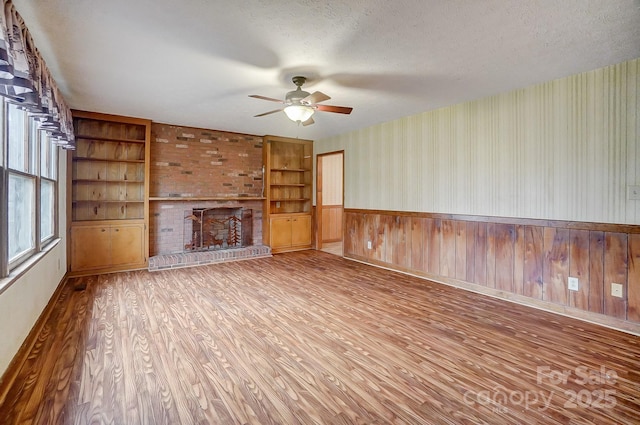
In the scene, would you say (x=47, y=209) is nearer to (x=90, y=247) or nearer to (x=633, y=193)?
(x=90, y=247)

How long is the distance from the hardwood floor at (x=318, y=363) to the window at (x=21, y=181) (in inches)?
30.5

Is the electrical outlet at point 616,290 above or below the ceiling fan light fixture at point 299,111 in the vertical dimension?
below

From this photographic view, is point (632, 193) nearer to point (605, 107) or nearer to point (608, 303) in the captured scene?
point (605, 107)

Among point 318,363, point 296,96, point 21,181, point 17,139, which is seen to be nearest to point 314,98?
point 296,96

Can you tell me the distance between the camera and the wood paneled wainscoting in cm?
292

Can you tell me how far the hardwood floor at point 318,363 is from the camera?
1.77 metres

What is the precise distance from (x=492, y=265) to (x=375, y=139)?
2812 millimetres

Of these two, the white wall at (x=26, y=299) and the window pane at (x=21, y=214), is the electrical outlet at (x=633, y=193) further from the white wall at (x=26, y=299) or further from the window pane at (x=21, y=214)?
the window pane at (x=21, y=214)

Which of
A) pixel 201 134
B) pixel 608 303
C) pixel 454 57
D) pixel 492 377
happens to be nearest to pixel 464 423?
pixel 492 377

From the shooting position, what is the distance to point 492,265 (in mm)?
3887

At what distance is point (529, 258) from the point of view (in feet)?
11.6

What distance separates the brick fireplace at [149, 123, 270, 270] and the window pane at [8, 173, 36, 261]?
7.37 feet

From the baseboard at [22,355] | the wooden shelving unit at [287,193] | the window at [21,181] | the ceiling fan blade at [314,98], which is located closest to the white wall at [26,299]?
the baseboard at [22,355]

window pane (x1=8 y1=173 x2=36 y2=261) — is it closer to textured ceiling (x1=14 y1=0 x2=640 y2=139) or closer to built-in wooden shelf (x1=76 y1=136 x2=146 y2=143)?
textured ceiling (x1=14 y1=0 x2=640 y2=139)
